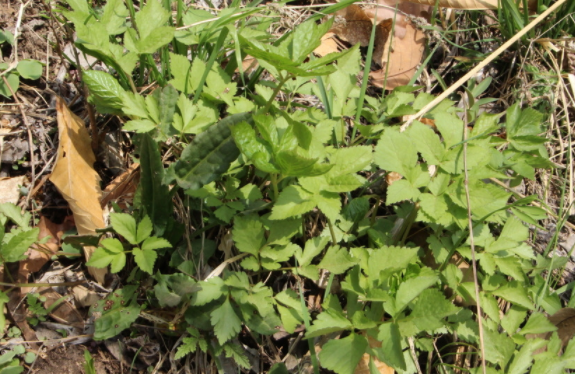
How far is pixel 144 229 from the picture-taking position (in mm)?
1845

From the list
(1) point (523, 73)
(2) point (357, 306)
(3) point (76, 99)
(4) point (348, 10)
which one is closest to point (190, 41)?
(3) point (76, 99)

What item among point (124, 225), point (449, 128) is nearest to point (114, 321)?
point (124, 225)

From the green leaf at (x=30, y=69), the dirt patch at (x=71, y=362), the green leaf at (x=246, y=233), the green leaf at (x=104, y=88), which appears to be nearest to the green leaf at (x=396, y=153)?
the green leaf at (x=246, y=233)

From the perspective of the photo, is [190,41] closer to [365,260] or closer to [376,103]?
[376,103]

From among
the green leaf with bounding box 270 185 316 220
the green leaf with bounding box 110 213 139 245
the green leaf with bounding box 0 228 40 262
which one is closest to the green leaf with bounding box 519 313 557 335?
the green leaf with bounding box 270 185 316 220

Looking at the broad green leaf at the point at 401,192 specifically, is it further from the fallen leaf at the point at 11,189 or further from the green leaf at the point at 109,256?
the fallen leaf at the point at 11,189

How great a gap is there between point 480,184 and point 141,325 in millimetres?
1465

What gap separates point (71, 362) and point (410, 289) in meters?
1.37

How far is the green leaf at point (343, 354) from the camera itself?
1685mm

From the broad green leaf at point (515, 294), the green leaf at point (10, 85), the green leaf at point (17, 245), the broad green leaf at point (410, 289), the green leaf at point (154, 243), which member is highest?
the green leaf at point (10, 85)

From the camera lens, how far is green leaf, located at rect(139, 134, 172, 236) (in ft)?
6.04

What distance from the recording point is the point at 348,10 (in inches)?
111

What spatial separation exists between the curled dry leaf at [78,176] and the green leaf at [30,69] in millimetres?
300

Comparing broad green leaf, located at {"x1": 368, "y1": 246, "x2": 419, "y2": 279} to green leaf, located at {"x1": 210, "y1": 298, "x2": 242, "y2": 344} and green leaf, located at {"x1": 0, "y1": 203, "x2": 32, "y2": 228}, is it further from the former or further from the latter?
green leaf, located at {"x1": 0, "y1": 203, "x2": 32, "y2": 228}
